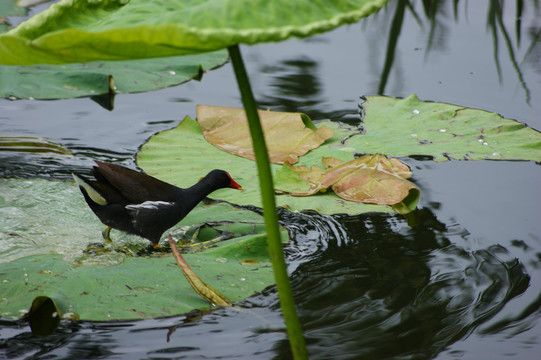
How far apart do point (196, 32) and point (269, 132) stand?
2.11m

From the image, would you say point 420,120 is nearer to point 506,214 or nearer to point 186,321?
point 506,214

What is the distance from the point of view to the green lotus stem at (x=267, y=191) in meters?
1.01

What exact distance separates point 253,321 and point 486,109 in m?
2.14

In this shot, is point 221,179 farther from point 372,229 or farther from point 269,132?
point 372,229

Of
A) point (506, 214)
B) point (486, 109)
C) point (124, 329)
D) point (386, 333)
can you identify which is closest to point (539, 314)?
point (386, 333)

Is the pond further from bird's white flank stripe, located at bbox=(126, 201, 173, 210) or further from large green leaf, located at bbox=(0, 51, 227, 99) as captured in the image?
bird's white flank stripe, located at bbox=(126, 201, 173, 210)

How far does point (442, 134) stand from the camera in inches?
118

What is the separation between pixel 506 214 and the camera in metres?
2.47

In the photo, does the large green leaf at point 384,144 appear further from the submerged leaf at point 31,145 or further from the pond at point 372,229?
the submerged leaf at point 31,145

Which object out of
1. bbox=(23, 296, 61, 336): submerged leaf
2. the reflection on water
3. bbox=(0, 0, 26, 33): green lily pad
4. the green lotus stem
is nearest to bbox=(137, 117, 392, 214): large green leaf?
the reflection on water

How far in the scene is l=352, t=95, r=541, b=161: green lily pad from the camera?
2840 millimetres

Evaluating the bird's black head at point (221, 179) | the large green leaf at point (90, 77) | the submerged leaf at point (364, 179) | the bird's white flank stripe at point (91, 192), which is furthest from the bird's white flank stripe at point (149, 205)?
the large green leaf at point (90, 77)

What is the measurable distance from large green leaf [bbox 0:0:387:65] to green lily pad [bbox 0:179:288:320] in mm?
908

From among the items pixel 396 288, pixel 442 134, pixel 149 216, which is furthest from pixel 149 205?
pixel 442 134
